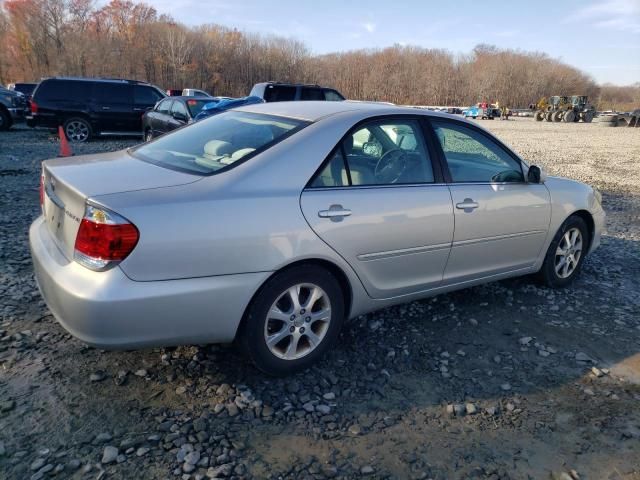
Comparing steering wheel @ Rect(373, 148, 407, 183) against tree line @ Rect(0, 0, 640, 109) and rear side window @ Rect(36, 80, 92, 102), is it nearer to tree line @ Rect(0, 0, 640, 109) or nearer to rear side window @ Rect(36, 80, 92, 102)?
rear side window @ Rect(36, 80, 92, 102)

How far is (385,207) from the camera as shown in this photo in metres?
3.03

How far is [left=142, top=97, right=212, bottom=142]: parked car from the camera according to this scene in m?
11.8

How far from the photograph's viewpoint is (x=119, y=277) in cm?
227

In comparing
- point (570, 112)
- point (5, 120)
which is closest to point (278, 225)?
point (5, 120)

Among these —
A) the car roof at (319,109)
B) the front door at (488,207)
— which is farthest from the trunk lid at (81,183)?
the front door at (488,207)

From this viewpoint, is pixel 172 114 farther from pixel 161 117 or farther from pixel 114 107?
pixel 114 107

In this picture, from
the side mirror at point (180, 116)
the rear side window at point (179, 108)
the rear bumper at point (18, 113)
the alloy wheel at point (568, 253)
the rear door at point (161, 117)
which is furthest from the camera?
the rear bumper at point (18, 113)

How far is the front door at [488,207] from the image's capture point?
3.48 metres

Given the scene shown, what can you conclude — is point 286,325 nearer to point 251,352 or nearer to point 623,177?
point 251,352

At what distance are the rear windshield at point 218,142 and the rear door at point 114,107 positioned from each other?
1240 cm

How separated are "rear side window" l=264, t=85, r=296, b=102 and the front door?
35.8 feet

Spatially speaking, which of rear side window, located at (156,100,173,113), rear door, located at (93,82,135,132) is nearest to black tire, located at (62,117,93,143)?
rear door, located at (93,82,135,132)

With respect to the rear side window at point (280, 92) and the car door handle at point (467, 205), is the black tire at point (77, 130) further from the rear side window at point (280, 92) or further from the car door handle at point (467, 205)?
the car door handle at point (467, 205)

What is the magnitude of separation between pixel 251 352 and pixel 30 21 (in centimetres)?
8013
